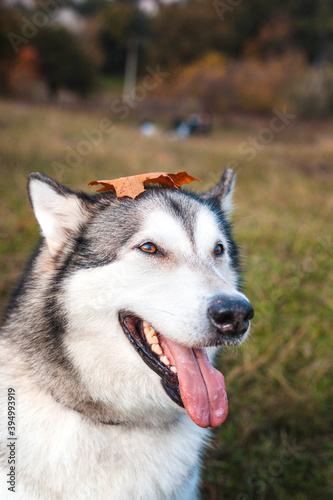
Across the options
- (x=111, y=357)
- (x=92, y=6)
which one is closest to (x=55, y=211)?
(x=111, y=357)

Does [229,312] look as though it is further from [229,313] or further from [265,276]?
[265,276]

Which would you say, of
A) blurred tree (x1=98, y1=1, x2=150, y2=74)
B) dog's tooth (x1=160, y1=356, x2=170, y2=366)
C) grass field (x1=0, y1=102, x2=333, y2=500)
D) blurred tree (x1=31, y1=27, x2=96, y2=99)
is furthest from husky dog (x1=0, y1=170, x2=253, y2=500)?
blurred tree (x1=98, y1=1, x2=150, y2=74)

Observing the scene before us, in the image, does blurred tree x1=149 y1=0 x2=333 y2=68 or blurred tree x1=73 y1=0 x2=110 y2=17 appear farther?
blurred tree x1=73 y1=0 x2=110 y2=17

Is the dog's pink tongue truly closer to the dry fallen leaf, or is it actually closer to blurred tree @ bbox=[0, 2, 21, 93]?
the dry fallen leaf

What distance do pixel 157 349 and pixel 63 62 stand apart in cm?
3011

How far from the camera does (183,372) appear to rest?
1.98 metres

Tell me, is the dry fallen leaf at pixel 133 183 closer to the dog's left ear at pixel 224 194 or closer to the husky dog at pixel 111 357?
the husky dog at pixel 111 357

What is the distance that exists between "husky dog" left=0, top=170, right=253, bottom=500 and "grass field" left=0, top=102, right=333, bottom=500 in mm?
1290

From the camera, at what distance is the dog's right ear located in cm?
220

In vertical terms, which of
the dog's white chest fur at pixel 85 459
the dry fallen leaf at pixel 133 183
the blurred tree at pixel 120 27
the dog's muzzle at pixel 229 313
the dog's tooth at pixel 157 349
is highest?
the blurred tree at pixel 120 27

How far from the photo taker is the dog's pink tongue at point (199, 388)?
1.94 metres

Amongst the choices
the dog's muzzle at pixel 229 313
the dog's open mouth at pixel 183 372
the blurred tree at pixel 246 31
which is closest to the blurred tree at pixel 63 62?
the blurred tree at pixel 246 31

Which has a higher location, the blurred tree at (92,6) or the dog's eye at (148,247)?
the blurred tree at (92,6)

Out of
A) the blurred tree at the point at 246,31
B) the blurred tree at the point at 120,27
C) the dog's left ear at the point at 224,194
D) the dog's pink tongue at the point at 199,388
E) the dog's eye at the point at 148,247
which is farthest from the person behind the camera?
the blurred tree at the point at 120,27
